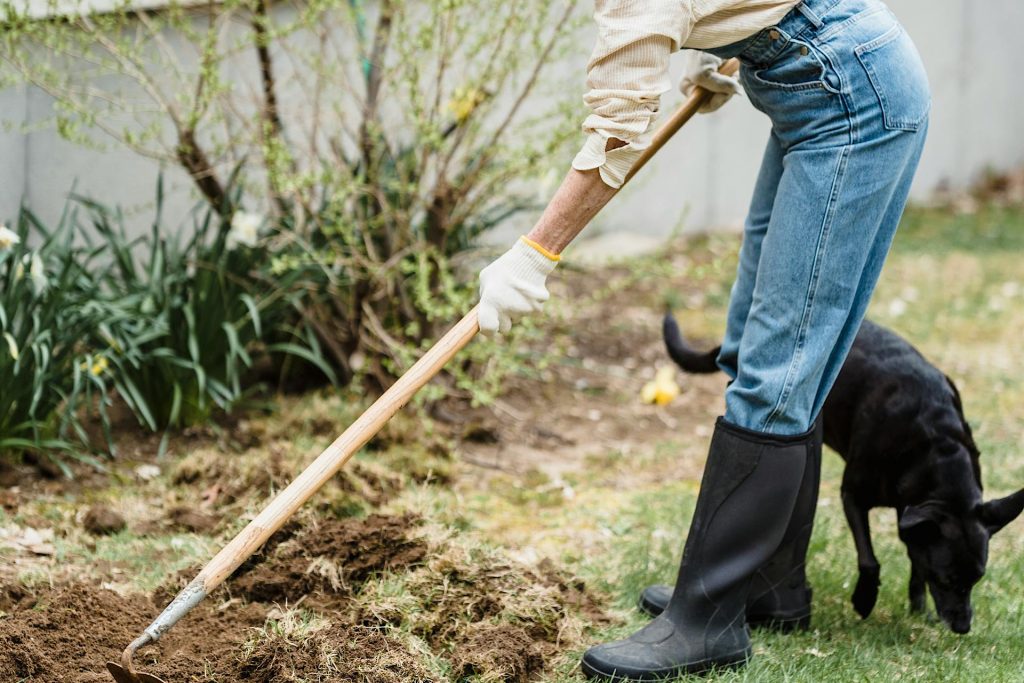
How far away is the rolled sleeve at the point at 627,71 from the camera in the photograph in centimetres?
212

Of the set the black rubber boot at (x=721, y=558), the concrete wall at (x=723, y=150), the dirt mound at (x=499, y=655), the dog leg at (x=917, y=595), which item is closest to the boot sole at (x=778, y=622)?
the black rubber boot at (x=721, y=558)

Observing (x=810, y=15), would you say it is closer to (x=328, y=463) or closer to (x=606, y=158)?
(x=606, y=158)

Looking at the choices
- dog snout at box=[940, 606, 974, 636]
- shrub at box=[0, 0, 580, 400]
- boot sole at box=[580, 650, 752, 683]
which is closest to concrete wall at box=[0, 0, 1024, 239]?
shrub at box=[0, 0, 580, 400]

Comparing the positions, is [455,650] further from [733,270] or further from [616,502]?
[733,270]

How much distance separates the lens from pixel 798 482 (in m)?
2.59

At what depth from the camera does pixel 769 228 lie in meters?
2.49

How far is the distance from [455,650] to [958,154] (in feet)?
31.4

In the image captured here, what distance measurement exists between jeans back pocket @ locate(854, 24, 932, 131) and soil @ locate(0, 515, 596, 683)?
139cm

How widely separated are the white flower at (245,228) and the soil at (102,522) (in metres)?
1.27

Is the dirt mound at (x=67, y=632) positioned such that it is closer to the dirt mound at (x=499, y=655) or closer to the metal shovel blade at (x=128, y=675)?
the metal shovel blade at (x=128, y=675)

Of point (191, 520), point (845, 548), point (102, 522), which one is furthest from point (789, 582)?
point (102, 522)

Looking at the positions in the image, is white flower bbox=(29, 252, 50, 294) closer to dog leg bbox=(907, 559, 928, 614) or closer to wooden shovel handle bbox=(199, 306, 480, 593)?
wooden shovel handle bbox=(199, 306, 480, 593)

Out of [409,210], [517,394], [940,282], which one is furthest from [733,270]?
[409,210]

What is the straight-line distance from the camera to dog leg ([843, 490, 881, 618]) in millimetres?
2918
